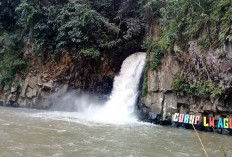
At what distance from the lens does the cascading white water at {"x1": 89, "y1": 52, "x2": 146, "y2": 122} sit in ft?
39.7

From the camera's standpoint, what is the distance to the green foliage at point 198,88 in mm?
9017

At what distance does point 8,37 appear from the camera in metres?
15.2

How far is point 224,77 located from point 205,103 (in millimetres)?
1284

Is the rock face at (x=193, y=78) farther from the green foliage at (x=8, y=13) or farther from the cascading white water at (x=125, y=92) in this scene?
the green foliage at (x=8, y=13)

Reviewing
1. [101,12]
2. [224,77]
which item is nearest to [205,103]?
[224,77]

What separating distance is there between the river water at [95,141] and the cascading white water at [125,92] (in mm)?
2717

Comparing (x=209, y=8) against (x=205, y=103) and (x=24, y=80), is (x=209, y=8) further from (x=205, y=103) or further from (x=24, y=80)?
(x=24, y=80)

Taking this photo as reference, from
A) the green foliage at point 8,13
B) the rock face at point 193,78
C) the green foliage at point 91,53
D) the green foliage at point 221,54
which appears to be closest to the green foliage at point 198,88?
the rock face at point 193,78

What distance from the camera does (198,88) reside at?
31.5ft

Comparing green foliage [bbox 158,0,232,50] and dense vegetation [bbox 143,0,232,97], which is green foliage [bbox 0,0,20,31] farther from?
green foliage [bbox 158,0,232,50]


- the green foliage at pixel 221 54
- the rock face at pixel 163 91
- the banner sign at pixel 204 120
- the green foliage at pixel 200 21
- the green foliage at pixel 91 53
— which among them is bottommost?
the banner sign at pixel 204 120

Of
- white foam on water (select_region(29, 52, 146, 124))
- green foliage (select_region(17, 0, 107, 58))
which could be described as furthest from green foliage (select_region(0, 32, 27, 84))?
white foam on water (select_region(29, 52, 146, 124))

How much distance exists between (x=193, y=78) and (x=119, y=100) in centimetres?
421

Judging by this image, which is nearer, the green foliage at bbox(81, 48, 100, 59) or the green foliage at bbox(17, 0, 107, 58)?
the green foliage at bbox(81, 48, 100, 59)
